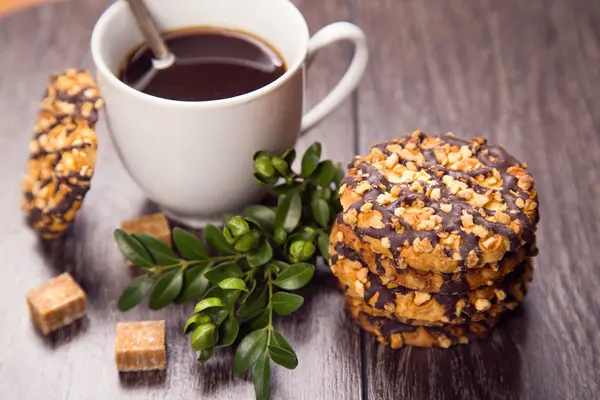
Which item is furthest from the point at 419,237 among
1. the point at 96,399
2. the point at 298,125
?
the point at 96,399

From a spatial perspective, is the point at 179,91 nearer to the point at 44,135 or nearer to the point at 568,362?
the point at 44,135

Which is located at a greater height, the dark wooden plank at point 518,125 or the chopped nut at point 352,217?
the chopped nut at point 352,217

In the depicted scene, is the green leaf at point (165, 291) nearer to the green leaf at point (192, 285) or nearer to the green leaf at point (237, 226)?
the green leaf at point (192, 285)

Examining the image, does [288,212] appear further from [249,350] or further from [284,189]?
[249,350]

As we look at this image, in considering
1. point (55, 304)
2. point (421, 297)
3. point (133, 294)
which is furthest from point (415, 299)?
point (55, 304)

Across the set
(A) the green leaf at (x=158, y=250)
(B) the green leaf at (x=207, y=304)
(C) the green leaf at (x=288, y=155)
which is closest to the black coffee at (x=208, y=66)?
(C) the green leaf at (x=288, y=155)

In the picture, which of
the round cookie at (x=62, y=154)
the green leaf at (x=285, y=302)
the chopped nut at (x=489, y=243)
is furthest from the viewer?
the round cookie at (x=62, y=154)
